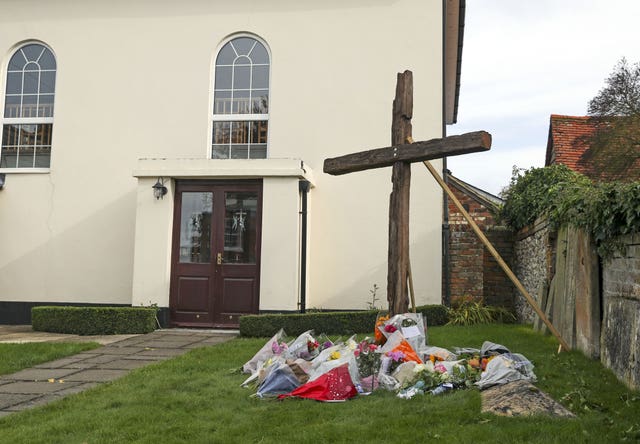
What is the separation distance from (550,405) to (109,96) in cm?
1009

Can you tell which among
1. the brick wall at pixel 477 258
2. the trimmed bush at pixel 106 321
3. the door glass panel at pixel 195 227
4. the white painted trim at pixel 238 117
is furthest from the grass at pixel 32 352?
the brick wall at pixel 477 258

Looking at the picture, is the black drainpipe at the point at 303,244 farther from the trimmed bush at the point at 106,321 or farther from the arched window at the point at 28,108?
the arched window at the point at 28,108

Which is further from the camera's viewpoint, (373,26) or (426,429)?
(373,26)

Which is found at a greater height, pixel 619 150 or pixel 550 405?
pixel 619 150

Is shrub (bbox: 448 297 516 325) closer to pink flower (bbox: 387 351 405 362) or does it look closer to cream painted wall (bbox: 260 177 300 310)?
cream painted wall (bbox: 260 177 300 310)

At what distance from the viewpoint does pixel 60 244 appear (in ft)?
36.7

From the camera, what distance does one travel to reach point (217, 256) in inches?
390

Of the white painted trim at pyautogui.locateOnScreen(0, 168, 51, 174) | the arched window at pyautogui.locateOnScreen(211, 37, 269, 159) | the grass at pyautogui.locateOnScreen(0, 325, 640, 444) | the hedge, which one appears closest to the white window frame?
the arched window at pyautogui.locateOnScreen(211, 37, 269, 159)

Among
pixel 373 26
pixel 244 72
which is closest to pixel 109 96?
pixel 244 72

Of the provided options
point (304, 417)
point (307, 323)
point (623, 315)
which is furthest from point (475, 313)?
point (304, 417)

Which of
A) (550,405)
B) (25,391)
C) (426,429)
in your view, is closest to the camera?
(426,429)

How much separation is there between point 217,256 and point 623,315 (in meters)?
6.66

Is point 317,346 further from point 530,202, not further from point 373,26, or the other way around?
point 373,26

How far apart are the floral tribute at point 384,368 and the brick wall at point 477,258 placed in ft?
14.6
